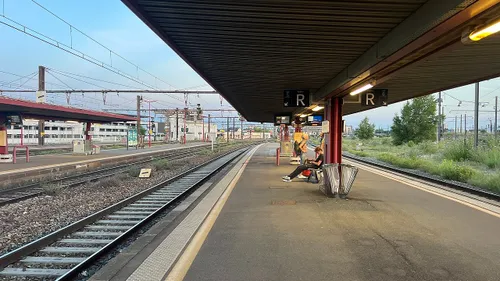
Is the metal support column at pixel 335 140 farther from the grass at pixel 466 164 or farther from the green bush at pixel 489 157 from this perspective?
the green bush at pixel 489 157

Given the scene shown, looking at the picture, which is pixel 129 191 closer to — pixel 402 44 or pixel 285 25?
pixel 285 25

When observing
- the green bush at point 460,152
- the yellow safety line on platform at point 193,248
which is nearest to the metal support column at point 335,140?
the yellow safety line on platform at point 193,248

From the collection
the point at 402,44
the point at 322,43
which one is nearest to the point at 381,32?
the point at 402,44

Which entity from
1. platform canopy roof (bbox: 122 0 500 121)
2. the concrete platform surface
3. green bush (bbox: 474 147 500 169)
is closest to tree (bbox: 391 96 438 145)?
green bush (bbox: 474 147 500 169)

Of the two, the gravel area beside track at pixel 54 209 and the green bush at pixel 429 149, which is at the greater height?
the green bush at pixel 429 149

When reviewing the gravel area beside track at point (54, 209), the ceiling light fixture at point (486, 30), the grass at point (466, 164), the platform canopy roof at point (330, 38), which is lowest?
the gravel area beside track at point (54, 209)

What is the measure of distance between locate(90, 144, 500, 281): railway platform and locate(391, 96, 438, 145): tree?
35060mm

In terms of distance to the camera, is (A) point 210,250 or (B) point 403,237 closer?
(A) point 210,250

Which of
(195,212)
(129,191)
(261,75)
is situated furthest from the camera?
(129,191)

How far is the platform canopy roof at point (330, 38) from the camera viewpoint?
509cm

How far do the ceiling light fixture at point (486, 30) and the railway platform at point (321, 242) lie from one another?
290 centimetres

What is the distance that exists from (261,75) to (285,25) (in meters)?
4.85

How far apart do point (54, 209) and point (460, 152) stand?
2222cm

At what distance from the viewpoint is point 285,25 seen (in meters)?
6.11
